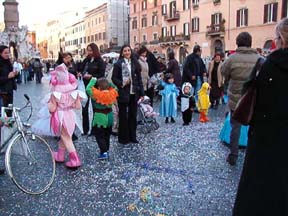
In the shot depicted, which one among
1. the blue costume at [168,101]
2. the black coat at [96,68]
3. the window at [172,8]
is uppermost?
the window at [172,8]

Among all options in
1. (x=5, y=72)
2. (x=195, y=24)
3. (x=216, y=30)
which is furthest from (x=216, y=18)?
(x=5, y=72)

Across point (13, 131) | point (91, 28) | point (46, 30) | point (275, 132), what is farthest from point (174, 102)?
point (46, 30)

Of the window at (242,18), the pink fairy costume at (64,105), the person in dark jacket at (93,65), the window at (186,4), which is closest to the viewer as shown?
the pink fairy costume at (64,105)

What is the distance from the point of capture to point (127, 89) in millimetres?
6633

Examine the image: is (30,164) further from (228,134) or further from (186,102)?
(186,102)

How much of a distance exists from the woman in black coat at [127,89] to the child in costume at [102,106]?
696 millimetres

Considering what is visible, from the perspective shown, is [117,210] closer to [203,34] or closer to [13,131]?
[13,131]

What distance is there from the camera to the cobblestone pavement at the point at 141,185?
396 cm

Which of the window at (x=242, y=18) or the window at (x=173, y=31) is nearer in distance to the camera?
the window at (x=242, y=18)

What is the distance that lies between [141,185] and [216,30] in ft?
138

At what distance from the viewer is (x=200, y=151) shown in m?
6.33

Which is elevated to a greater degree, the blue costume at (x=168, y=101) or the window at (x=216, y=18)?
the window at (x=216, y=18)

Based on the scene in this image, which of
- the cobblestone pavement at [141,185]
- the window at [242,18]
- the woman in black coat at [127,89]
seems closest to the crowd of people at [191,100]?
the woman in black coat at [127,89]

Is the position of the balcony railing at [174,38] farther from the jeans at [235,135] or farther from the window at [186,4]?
the jeans at [235,135]
